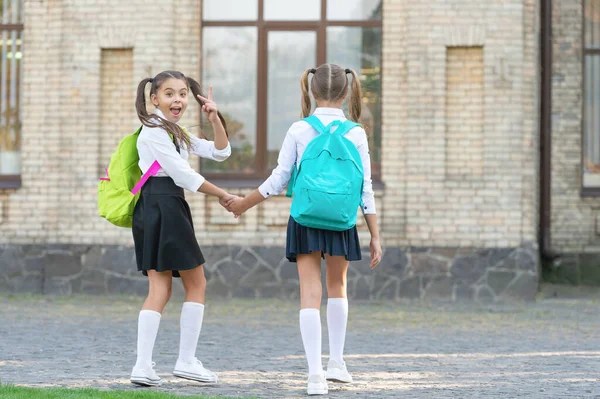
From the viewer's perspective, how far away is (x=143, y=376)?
21.0 ft

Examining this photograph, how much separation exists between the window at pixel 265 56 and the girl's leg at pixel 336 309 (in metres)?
7.34

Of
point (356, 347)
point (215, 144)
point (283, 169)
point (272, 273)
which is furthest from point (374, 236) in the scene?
point (272, 273)

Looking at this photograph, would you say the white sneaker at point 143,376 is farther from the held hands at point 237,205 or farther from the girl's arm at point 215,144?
the girl's arm at point 215,144

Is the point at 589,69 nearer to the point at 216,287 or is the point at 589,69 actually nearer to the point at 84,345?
the point at 216,287

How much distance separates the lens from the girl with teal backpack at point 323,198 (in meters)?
6.17

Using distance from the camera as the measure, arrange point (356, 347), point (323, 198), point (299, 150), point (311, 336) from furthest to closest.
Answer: point (356, 347) < point (299, 150) < point (311, 336) < point (323, 198)

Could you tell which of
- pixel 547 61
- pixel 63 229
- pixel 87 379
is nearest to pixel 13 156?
pixel 63 229

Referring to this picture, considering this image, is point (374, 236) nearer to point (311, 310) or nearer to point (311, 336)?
point (311, 310)

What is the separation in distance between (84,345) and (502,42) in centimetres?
665

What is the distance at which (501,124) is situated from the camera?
13242mm

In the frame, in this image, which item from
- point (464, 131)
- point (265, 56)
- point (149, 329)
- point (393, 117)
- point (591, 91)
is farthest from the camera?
point (591, 91)

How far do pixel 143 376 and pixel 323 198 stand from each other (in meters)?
1.42

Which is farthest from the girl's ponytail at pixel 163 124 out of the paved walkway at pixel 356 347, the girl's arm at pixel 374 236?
the paved walkway at pixel 356 347

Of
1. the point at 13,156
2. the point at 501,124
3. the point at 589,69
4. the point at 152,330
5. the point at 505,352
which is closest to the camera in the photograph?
the point at 152,330
